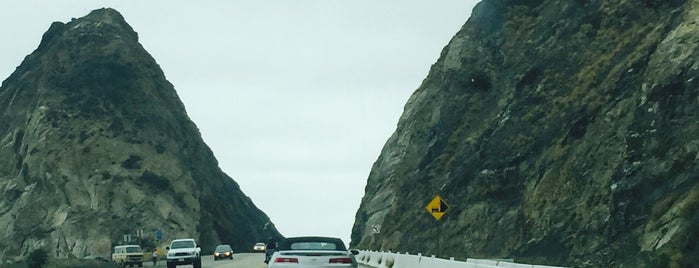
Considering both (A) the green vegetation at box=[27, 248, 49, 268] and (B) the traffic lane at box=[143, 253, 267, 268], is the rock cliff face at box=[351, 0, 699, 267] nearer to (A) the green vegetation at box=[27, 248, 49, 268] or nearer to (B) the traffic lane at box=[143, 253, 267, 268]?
(B) the traffic lane at box=[143, 253, 267, 268]

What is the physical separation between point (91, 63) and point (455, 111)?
73.6 metres

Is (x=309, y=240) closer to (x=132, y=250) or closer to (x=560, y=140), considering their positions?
(x=560, y=140)

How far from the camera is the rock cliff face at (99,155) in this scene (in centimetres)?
11188

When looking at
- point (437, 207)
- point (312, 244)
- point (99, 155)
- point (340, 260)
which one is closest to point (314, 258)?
point (340, 260)

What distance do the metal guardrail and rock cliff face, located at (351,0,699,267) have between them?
13.6 ft

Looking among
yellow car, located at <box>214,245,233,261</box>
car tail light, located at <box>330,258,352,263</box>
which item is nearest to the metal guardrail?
car tail light, located at <box>330,258,352,263</box>

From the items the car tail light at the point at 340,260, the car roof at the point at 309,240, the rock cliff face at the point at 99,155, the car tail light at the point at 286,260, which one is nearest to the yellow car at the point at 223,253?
the rock cliff face at the point at 99,155

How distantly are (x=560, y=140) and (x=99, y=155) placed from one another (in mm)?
77403

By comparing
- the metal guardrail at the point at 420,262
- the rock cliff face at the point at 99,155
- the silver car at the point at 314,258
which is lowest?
the metal guardrail at the point at 420,262

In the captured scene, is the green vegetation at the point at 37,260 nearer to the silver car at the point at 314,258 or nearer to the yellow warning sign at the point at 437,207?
the yellow warning sign at the point at 437,207

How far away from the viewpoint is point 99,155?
11981 centimetres

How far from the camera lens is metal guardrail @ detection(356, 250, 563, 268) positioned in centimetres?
1945

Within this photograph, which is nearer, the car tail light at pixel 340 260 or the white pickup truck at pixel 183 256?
the car tail light at pixel 340 260

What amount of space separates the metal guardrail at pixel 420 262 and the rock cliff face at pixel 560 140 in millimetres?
4151
